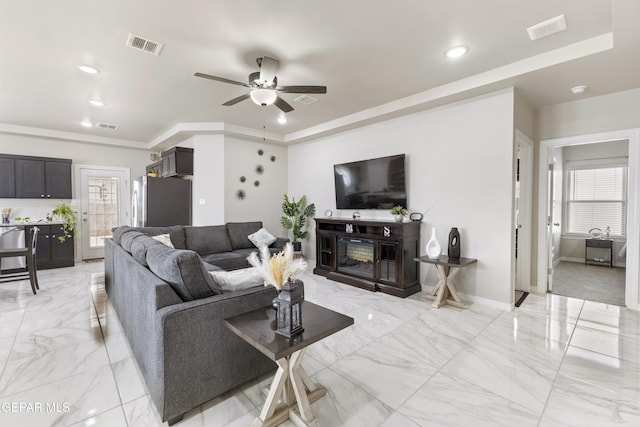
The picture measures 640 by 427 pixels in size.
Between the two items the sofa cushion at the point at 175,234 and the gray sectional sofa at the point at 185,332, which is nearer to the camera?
the gray sectional sofa at the point at 185,332

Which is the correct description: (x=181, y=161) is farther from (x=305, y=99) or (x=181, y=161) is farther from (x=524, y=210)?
(x=524, y=210)

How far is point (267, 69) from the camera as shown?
2.83 m

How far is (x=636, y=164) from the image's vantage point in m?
3.41

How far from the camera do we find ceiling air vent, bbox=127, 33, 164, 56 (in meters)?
2.64

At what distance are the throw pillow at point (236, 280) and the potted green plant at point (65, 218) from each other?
5682mm

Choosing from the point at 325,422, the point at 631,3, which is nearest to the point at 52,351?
the point at 325,422

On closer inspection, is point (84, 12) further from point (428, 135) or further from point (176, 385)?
point (428, 135)

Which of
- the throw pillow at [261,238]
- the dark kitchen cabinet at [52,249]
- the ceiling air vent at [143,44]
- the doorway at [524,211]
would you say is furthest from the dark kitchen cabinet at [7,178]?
the doorway at [524,211]

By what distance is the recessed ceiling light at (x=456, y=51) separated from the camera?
2.78 meters

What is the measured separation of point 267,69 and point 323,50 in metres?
0.58

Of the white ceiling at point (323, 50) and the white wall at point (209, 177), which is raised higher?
the white ceiling at point (323, 50)

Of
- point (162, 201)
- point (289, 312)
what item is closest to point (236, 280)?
point (289, 312)

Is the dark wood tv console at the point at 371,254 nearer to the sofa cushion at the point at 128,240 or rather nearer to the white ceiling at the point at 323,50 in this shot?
the white ceiling at the point at 323,50

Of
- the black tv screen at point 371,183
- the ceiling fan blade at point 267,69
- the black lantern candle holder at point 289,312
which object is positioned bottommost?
the black lantern candle holder at point 289,312
